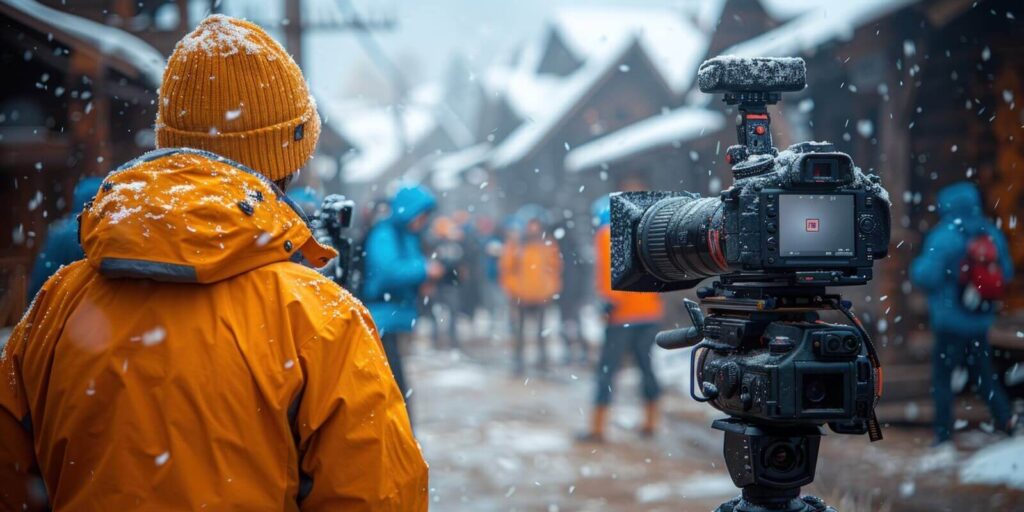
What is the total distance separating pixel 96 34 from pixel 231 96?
6.20 m

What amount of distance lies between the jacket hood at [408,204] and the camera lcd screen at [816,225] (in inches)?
148

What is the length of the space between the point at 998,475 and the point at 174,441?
590cm

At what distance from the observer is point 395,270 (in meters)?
5.67

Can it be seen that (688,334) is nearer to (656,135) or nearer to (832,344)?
(832,344)

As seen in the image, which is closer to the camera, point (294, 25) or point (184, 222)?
point (184, 222)

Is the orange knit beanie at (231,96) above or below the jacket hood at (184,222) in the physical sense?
above

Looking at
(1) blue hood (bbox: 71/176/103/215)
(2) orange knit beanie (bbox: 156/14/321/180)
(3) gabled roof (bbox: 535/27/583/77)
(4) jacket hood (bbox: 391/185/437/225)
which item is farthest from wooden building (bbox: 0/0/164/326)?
(3) gabled roof (bbox: 535/27/583/77)

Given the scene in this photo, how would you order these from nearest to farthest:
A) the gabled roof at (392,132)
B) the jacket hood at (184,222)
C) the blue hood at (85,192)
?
the jacket hood at (184,222) → the blue hood at (85,192) → the gabled roof at (392,132)

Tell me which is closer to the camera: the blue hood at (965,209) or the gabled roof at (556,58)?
the blue hood at (965,209)

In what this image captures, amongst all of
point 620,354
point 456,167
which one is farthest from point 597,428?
point 456,167

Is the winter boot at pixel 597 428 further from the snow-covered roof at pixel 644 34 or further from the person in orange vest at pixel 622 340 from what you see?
the snow-covered roof at pixel 644 34

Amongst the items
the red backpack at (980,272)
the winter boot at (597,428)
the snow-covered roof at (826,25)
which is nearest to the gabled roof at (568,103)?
the snow-covered roof at (826,25)

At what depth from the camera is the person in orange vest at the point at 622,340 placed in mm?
7656

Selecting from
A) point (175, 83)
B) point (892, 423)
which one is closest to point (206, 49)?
point (175, 83)
